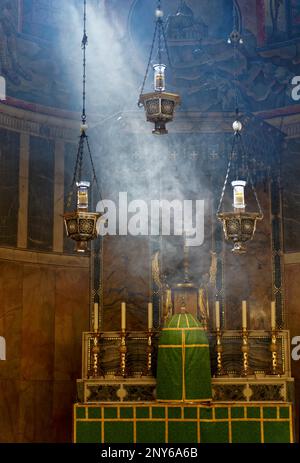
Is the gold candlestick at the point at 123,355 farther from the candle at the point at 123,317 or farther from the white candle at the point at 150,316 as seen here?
the white candle at the point at 150,316

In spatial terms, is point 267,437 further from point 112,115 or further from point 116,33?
point 116,33

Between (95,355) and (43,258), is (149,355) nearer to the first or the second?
(95,355)

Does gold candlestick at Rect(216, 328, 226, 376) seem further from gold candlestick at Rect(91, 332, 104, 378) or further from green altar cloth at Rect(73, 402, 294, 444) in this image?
gold candlestick at Rect(91, 332, 104, 378)

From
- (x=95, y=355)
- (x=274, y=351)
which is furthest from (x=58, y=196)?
(x=274, y=351)

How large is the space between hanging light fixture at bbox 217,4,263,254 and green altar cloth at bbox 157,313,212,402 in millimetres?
1259

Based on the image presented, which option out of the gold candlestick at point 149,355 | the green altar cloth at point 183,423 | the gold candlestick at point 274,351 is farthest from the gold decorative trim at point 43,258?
the gold candlestick at point 274,351

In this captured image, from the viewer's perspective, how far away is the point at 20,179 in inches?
499

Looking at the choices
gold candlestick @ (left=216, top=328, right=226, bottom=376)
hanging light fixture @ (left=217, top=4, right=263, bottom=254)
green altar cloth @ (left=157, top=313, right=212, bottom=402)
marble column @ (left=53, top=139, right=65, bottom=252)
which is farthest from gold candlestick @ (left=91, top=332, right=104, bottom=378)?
hanging light fixture @ (left=217, top=4, right=263, bottom=254)

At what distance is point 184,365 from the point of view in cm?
1094

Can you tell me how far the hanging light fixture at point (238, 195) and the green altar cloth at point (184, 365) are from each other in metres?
1.26

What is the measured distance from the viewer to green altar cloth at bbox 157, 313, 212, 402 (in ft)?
35.7

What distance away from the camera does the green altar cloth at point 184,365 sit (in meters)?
10.9

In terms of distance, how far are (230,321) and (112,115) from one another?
11.1 feet
